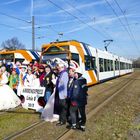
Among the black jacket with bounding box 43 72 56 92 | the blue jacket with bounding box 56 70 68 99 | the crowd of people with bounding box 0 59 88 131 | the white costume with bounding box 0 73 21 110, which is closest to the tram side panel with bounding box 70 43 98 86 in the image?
the white costume with bounding box 0 73 21 110

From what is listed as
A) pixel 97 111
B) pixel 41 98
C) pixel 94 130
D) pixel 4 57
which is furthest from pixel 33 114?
pixel 4 57

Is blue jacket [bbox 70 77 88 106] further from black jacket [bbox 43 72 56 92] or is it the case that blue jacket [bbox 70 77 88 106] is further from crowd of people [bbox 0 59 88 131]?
black jacket [bbox 43 72 56 92]

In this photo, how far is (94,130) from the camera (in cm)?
815

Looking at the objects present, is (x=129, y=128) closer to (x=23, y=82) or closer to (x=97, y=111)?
(x=97, y=111)

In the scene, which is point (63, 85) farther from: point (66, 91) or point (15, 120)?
point (15, 120)

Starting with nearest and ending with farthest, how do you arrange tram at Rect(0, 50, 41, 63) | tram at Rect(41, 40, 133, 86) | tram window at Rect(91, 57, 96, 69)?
tram at Rect(41, 40, 133, 86) → tram window at Rect(91, 57, 96, 69) → tram at Rect(0, 50, 41, 63)

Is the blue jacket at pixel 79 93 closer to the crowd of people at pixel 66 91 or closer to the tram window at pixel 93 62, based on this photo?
the crowd of people at pixel 66 91

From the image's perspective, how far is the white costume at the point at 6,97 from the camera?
11695 mm

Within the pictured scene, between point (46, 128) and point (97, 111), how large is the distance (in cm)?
337

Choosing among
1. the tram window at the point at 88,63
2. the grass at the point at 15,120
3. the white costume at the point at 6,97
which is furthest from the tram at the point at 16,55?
the grass at the point at 15,120

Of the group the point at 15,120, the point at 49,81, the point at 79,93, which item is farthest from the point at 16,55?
the point at 79,93

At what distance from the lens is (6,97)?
38.8 ft

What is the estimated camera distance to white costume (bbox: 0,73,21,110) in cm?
1170

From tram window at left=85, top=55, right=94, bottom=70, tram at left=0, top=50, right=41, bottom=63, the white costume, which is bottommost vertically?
the white costume
